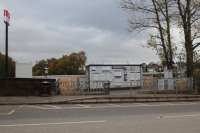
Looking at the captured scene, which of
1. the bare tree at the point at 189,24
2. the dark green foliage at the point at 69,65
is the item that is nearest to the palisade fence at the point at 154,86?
the bare tree at the point at 189,24

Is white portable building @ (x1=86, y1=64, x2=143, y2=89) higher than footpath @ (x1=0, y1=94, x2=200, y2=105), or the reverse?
white portable building @ (x1=86, y1=64, x2=143, y2=89)

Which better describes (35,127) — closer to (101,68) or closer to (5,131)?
(5,131)

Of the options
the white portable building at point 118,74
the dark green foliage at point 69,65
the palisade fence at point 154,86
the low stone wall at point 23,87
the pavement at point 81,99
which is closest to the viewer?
the pavement at point 81,99

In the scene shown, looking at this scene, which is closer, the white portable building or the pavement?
the pavement

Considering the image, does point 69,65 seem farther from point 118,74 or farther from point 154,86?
point 154,86

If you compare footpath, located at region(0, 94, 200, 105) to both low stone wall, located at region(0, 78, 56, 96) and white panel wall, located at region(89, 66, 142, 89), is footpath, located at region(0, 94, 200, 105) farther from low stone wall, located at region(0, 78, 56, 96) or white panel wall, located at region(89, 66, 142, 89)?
white panel wall, located at region(89, 66, 142, 89)

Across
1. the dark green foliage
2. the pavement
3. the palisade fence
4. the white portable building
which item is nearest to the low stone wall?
the pavement

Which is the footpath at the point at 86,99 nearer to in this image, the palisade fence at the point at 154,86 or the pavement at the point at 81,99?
the pavement at the point at 81,99

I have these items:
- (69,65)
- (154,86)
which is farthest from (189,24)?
(69,65)

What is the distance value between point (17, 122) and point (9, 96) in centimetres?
1566

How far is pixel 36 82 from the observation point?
107ft

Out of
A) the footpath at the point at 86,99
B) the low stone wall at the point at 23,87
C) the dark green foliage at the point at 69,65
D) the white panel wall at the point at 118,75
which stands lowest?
the footpath at the point at 86,99

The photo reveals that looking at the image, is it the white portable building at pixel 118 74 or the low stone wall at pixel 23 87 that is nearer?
the low stone wall at pixel 23 87

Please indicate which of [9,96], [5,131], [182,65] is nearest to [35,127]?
[5,131]
